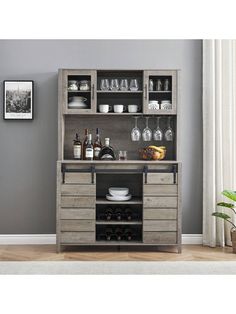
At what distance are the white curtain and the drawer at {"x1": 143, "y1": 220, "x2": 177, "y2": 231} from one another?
54 centimetres

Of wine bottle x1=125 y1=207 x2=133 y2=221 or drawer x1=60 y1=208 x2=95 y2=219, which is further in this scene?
wine bottle x1=125 y1=207 x2=133 y2=221

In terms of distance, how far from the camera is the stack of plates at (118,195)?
3.92 metres

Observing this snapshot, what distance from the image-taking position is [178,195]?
3.82 metres

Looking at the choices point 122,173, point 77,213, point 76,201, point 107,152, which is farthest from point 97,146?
point 77,213

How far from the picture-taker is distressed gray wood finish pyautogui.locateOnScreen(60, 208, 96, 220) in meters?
3.82

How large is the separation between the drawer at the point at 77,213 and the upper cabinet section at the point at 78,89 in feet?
3.18

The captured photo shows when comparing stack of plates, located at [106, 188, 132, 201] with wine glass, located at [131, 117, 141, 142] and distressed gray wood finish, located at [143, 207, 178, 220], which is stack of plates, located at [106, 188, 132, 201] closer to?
distressed gray wood finish, located at [143, 207, 178, 220]

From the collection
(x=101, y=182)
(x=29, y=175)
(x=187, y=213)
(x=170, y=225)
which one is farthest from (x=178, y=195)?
(x=29, y=175)

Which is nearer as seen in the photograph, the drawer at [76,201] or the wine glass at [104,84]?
the drawer at [76,201]

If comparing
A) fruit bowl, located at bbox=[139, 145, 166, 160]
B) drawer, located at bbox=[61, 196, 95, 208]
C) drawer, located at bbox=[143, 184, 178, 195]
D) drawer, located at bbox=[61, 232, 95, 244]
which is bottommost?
drawer, located at bbox=[61, 232, 95, 244]

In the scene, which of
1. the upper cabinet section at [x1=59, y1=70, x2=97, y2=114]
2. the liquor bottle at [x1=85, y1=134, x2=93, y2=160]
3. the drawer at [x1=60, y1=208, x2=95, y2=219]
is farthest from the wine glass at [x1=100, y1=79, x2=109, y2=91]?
the drawer at [x1=60, y1=208, x2=95, y2=219]

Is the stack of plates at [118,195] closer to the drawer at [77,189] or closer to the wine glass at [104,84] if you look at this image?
the drawer at [77,189]

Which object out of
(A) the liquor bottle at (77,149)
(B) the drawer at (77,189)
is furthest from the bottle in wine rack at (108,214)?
(A) the liquor bottle at (77,149)

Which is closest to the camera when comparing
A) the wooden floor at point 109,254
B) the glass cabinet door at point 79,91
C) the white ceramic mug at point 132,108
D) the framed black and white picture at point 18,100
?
the wooden floor at point 109,254
